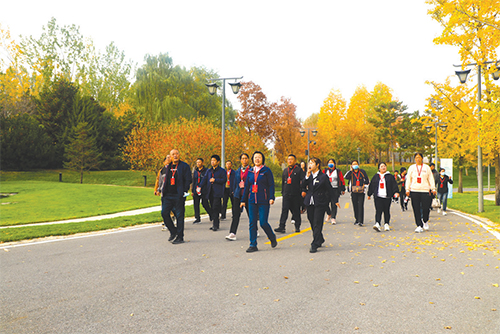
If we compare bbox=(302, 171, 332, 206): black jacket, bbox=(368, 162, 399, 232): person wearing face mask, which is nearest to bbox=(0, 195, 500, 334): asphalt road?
bbox=(302, 171, 332, 206): black jacket

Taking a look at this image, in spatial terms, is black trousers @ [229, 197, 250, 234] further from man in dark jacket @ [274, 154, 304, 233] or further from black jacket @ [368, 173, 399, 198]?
black jacket @ [368, 173, 399, 198]

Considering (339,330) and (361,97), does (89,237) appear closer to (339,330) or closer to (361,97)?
(339,330)

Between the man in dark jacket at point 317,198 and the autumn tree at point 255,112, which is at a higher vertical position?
the autumn tree at point 255,112

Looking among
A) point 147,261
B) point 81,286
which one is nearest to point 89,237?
point 147,261

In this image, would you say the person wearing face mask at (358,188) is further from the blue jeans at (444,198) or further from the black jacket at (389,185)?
the blue jeans at (444,198)

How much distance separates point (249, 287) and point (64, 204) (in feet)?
53.9

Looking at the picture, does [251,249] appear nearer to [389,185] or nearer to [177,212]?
[177,212]

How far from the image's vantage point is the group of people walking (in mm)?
7871

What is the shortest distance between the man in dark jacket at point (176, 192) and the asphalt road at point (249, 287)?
40 centimetres

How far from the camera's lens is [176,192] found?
28.2 feet

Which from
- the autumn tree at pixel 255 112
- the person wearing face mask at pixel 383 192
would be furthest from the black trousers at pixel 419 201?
the autumn tree at pixel 255 112

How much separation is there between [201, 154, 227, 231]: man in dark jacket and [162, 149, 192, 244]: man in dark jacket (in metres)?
1.93

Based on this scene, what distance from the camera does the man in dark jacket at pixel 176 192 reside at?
28.0 feet

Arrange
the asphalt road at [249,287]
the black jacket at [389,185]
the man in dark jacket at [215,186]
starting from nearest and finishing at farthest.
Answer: the asphalt road at [249,287] < the black jacket at [389,185] < the man in dark jacket at [215,186]
